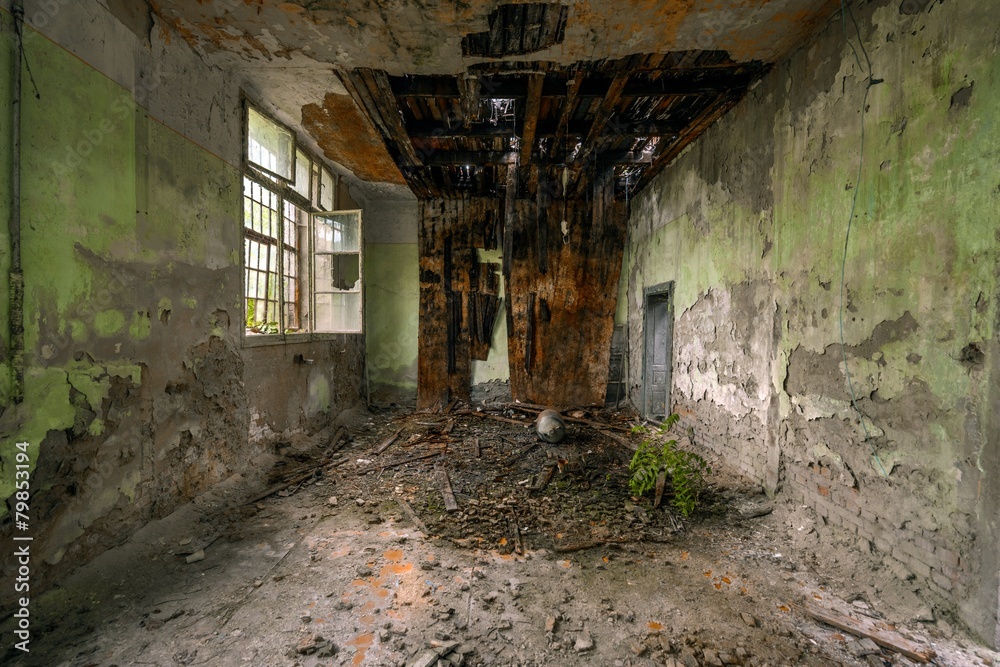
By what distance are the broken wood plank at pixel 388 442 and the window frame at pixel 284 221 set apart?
1.39 meters

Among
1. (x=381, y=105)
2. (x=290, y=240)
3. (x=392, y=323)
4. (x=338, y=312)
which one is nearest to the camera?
(x=381, y=105)

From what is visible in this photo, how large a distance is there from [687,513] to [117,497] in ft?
12.3

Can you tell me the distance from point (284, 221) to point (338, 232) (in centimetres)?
88

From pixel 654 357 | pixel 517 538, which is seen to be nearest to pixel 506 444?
pixel 517 538

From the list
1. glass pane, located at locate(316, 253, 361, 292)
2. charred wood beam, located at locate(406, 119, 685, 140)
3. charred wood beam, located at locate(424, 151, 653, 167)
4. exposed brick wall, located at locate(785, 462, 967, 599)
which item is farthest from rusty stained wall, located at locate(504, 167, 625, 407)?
exposed brick wall, located at locate(785, 462, 967, 599)

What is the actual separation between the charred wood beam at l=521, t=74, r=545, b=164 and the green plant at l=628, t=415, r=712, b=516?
10.1 ft

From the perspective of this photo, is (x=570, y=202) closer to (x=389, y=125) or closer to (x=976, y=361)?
(x=389, y=125)

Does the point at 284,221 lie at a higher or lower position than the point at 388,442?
higher

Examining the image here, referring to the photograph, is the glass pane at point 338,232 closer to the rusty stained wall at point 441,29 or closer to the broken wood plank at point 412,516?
the rusty stained wall at point 441,29

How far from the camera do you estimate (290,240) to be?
503cm

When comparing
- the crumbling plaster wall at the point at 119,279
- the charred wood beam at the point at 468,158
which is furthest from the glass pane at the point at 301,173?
the charred wood beam at the point at 468,158

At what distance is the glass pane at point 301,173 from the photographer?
505cm

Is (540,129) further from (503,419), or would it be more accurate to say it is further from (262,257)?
(503,419)

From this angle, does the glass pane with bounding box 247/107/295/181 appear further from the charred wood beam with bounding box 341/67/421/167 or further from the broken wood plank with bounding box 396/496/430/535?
the broken wood plank with bounding box 396/496/430/535
